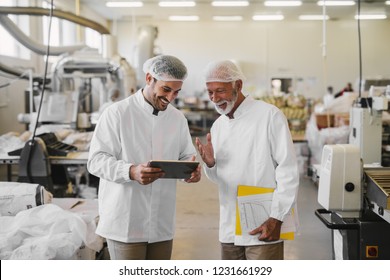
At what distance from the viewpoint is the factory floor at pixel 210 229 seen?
2838 mm

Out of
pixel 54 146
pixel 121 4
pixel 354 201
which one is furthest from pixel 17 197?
pixel 354 201

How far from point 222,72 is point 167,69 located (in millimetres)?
189

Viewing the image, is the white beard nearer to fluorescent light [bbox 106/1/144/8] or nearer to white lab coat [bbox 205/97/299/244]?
white lab coat [bbox 205/97/299/244]

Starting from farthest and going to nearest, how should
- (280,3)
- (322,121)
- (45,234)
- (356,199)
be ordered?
(280,3), (322,121), (45,234), (356,199)

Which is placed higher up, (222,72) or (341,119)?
(222,72)

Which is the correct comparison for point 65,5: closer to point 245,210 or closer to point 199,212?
point 245,210

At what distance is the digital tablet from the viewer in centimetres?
139

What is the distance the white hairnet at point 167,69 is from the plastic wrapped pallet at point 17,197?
934mm

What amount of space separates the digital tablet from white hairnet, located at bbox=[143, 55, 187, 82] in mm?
305

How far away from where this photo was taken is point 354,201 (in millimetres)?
1712

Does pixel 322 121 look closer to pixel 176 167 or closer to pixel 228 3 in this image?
pixel 228 3

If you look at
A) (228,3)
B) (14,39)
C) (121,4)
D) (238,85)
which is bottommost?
(238,85)

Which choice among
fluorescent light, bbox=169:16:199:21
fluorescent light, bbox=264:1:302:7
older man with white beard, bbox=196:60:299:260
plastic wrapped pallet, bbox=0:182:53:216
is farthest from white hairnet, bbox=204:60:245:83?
fluorescent light, bbox=264:1:302:7

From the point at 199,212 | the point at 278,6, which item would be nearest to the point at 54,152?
the point at 199,212
